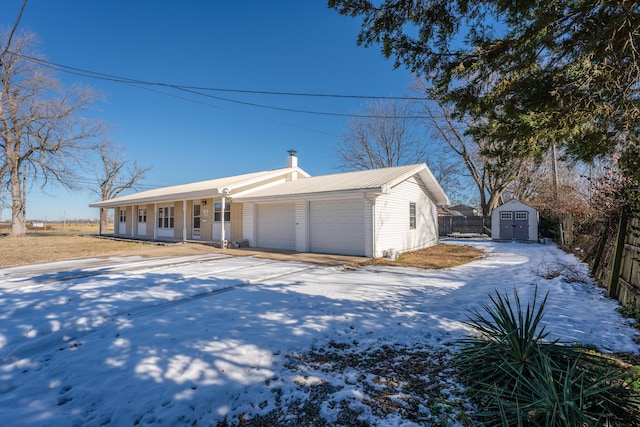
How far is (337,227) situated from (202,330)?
8795 mm

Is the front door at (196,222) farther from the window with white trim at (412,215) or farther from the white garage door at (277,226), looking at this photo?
the window with white trim at (412,215)

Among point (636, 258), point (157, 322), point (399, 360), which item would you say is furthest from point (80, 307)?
point (636, 258)

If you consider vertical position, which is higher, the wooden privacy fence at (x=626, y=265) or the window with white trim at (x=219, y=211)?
the window with white trim at (x=219, y=211)

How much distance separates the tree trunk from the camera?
21156mm

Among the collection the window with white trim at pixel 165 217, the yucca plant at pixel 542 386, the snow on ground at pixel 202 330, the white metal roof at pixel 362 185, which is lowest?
the snow on ground at pixel 202 330

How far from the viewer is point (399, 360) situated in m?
3.24

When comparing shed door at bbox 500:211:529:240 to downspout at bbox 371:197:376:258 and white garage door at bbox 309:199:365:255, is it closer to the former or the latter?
downspout at bbox 371:197:376:258

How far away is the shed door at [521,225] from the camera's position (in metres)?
18.9

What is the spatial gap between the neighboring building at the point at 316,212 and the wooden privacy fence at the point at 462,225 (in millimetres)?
9465

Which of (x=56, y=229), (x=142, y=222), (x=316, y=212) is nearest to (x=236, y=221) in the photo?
(x=316, y=212)

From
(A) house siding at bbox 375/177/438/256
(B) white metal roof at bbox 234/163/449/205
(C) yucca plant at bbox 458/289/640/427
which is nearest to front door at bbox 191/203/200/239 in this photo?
(B) white metal roof at bbox 234/163/449/205

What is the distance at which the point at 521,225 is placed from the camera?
1903 centimetres

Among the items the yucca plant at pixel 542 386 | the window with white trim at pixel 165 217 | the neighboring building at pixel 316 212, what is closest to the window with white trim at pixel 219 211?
the neighboring building at pixel 316 212

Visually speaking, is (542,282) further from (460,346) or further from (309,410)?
(309,410)
